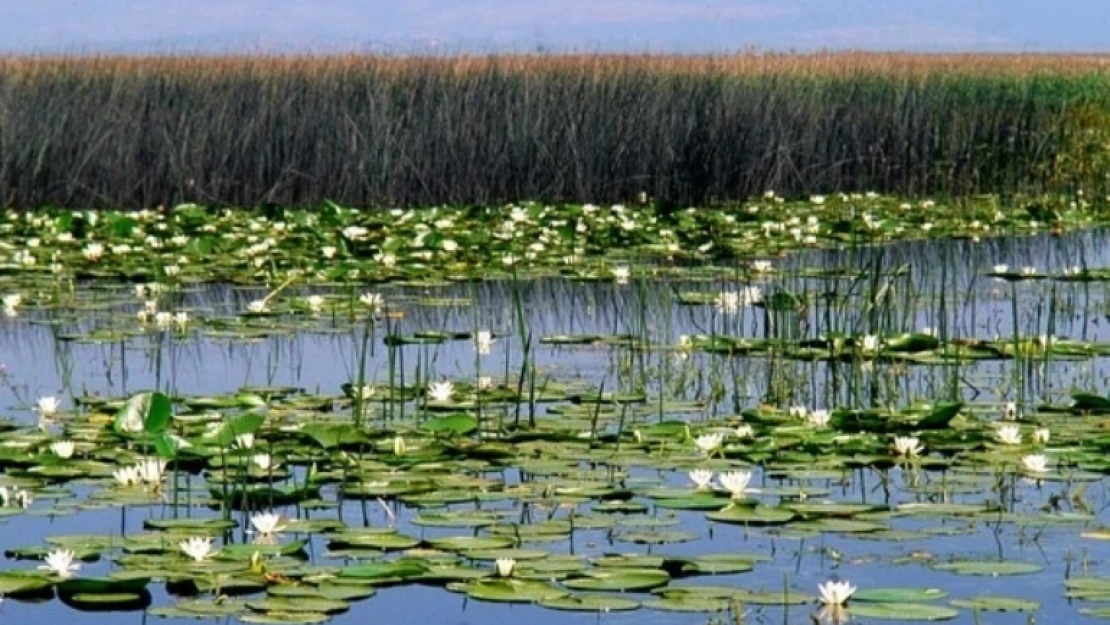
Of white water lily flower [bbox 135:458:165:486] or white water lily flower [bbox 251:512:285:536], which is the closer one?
white water lily flower [bbox 251:512:285:536]

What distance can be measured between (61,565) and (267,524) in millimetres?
480

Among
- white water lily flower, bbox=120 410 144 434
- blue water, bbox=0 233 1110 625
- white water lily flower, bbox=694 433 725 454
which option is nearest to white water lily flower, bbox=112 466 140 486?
blue water, bbox=0 233 1110 625

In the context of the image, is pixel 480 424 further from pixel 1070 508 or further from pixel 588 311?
pixel 588 311

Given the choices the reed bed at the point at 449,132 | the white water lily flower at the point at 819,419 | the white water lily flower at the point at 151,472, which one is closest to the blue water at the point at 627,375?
the white water lily flower at the point at 151,472

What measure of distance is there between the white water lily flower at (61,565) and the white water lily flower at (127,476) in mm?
808

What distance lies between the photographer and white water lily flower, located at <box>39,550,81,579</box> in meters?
3.95

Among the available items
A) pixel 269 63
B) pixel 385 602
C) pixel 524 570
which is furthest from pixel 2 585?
pixel 269 63

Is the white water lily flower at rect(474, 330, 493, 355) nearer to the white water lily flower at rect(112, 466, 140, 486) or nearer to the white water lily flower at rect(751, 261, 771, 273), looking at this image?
the white water lily flower at rect(112, 466, 140, 486)

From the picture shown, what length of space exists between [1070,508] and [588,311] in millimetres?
4618

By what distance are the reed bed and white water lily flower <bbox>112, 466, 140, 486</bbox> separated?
1037 centimetres

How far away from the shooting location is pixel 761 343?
24.4 feet

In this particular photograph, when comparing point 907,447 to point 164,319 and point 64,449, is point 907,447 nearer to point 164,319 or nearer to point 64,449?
point 64,449

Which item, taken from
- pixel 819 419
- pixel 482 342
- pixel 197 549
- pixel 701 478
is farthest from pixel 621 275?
pixel 197 549

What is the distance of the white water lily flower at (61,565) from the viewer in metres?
3.95
